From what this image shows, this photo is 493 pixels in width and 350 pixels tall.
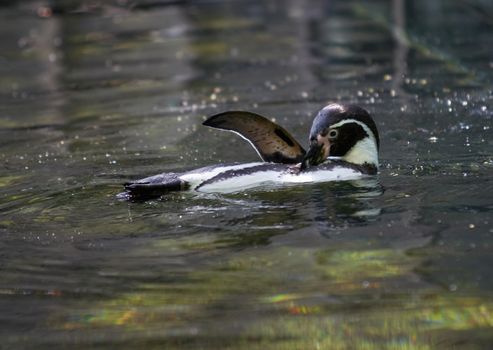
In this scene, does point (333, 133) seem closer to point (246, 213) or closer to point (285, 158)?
point (285, 158)

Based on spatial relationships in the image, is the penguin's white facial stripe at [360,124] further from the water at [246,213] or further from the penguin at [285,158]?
the water at [246,213]

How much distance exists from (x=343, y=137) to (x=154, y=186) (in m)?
1.08

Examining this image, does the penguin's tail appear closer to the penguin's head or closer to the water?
the water

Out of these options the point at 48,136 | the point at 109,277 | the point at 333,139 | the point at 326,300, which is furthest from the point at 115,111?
the point at 326,300

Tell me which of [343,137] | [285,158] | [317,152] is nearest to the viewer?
[317,152]

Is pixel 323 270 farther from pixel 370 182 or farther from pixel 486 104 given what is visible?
pixel 486 104

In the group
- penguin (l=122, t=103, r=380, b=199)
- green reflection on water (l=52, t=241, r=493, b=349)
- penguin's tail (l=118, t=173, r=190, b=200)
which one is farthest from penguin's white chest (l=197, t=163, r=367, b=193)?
green reflection on water (l=52, t=241, r=493, b=349)

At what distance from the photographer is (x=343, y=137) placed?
678 centimetres

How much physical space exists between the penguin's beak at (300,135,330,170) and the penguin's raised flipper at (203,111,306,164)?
0.61 ft

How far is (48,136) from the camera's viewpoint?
914 centimetres

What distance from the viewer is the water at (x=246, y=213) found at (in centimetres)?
468

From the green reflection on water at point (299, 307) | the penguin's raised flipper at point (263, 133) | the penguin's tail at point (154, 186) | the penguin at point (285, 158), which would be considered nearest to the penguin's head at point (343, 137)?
the penguin at point (285, 158)

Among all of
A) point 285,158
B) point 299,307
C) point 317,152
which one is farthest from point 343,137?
point 299,307

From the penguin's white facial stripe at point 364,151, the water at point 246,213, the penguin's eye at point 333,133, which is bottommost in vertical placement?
the water at point 246,213
